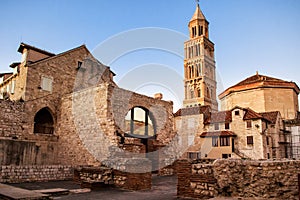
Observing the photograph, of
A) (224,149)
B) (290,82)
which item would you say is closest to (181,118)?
(224,149)

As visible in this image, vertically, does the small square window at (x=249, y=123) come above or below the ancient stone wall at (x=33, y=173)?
above

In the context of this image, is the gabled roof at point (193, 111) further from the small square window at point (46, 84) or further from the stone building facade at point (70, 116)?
the small square window at point (46, 84)

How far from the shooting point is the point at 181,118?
33469 millimetres

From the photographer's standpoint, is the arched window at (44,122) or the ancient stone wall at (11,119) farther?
the arched window at (44,122)

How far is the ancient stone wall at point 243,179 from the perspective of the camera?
18.9ft

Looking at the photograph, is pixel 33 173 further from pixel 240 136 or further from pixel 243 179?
pixel 240 136

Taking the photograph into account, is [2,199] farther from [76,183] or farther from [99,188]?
[76,183]

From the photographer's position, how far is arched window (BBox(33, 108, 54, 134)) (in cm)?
1753

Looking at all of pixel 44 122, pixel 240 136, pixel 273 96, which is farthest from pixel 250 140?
pixel 44 122

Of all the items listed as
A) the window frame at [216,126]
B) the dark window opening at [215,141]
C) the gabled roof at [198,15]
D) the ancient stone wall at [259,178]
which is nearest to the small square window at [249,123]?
the window frame at [216,126]

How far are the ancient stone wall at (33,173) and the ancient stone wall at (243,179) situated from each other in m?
7.37

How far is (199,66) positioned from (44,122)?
45.1 metres

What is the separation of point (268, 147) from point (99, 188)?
2225 cm

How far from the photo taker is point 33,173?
11.2 meters
